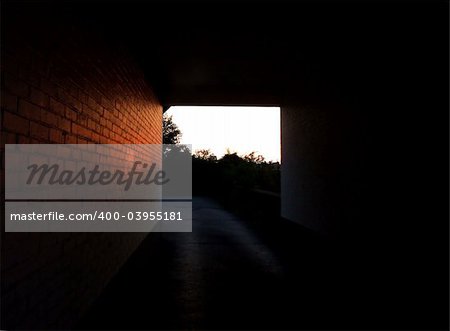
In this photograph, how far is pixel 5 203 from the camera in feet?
5.41

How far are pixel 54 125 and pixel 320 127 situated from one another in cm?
563

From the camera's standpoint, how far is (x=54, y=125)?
85.0 inches

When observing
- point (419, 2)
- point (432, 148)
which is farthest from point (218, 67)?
point (432, 148)

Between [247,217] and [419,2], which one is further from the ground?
[419,2]

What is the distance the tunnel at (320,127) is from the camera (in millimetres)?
1994

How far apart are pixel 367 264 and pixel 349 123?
2.24 metres

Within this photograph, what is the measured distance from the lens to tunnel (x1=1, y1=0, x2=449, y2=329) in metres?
1.99

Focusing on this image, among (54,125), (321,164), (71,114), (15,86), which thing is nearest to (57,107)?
(54,125)

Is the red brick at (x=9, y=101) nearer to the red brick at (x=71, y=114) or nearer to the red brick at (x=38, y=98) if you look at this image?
the red brick at (x=38, y=98)

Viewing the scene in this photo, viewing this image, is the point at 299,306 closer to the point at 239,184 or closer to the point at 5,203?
the point at 5,203

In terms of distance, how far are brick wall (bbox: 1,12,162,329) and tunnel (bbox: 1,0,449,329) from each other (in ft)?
0.04

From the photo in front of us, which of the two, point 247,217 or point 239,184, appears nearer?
point 247,217

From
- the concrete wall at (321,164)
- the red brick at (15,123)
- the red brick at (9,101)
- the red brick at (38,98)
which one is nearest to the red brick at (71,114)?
the red brick at (38,98)

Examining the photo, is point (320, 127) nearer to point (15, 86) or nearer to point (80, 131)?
point (80, 131)
